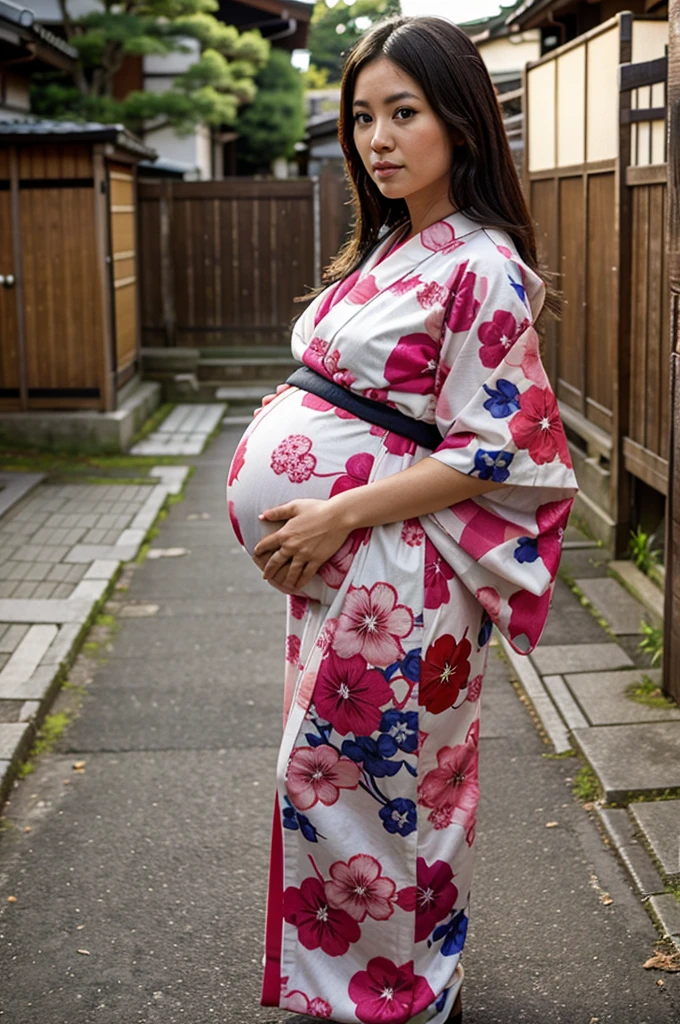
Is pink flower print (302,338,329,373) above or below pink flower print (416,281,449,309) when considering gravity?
below

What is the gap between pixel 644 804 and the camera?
4082 millimetres

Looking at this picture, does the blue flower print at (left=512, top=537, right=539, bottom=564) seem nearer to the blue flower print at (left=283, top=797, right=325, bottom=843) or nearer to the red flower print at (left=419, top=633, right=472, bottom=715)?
the red flower print at (left=419, top=633, right=472, bottom=715)

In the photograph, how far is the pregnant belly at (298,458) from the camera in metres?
2.54

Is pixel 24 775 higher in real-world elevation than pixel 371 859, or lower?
lower

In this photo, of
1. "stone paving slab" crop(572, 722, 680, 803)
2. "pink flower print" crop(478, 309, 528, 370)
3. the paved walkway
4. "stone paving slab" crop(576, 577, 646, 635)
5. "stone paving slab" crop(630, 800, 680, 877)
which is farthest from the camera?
"stone paving slab" crop(576, 577, 646, 635)

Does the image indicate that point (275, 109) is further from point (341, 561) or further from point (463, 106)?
point (341, 561)

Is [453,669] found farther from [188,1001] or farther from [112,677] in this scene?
[112,677]

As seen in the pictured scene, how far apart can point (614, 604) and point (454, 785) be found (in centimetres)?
377

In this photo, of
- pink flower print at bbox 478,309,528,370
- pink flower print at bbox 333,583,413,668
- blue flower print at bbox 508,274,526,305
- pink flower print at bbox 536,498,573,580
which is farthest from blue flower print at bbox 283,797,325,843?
blue flower print at bbox 508,274,526,305

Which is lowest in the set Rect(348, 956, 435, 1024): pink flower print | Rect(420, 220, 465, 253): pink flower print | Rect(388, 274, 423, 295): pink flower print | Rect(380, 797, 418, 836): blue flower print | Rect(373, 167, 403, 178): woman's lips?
Rect(348, 956, 435, 1024): pink flower print

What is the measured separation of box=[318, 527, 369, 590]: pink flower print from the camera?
255cm

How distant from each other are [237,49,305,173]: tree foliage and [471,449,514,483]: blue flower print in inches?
926

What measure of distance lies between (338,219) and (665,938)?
42.1ft

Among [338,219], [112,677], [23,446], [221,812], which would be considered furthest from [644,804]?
[338,219]
